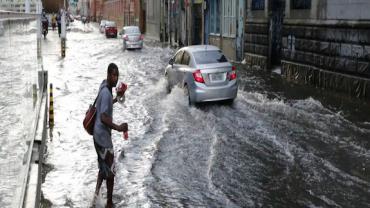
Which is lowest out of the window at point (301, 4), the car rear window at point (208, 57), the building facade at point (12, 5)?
the car rear window at point (208, 57)

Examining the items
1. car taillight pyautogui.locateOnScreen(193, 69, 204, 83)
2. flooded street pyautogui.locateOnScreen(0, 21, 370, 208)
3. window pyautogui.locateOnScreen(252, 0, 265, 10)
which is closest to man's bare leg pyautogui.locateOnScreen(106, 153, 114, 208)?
A: flooded street pyautogui.locateOnScreen(0, 21, 370, 208)

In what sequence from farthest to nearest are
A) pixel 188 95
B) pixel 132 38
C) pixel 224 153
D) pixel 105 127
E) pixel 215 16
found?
pixel 132 38 → pixel 215 16 → pixel 188 95 → pixel 224 153 → pixel 105 127

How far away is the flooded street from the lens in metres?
7.75

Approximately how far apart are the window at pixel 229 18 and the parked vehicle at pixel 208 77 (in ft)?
49.3

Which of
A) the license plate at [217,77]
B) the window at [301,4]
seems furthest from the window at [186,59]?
the window at [301,4]

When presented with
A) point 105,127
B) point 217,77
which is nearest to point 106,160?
point 105,127

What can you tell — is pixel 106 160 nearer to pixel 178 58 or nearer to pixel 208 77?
pixel 208 77

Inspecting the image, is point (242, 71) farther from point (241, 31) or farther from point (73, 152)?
point (73, 152)

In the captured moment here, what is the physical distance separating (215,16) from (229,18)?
3.33 metres

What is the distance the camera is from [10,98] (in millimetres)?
4883

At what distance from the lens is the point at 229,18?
31.1 meters

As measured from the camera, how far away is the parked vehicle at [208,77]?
14594 mm

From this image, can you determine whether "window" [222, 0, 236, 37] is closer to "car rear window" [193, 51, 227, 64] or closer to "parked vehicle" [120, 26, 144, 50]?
"parked vehicle" [120, 26, 144, 50]

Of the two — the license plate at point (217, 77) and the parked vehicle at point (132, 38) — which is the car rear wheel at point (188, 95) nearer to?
the license plate at point (217, 77)
